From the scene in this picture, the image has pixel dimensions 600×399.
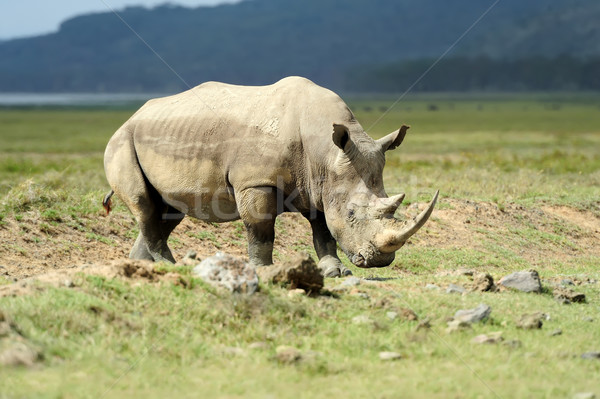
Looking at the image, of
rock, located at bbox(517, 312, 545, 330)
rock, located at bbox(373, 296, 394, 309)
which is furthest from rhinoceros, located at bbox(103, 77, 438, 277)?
rock, located at bbox(517, 312, 545, 330)

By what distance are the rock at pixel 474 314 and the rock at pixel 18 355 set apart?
359 cm

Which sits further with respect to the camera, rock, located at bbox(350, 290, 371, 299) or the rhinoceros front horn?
the rhinoceros front horn

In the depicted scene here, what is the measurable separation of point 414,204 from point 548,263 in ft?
8.75

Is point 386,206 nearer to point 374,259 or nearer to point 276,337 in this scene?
point 374,259

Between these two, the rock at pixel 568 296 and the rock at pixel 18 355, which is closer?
the rock at pixel 18 355

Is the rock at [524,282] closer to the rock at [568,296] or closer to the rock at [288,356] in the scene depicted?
the rock at [568,296]

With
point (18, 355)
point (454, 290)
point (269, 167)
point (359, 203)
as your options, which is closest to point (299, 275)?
point (359, 203)

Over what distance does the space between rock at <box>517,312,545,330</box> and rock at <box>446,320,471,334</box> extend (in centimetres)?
51

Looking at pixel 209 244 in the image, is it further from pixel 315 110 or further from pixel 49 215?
pixel 315 110

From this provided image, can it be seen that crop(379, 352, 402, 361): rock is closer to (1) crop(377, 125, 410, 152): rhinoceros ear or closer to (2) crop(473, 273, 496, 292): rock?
(2) crop(473, 273, 496, 292): rock

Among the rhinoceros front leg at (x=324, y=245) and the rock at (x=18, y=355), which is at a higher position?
the rock at (x=18, y=355)

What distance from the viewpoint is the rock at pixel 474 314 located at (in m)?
7.64

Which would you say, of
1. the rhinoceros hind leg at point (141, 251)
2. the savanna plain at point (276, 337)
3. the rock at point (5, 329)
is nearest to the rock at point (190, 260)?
the savanna plain at point (276, 337)

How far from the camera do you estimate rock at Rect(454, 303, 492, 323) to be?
764 cm
